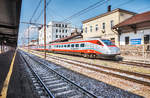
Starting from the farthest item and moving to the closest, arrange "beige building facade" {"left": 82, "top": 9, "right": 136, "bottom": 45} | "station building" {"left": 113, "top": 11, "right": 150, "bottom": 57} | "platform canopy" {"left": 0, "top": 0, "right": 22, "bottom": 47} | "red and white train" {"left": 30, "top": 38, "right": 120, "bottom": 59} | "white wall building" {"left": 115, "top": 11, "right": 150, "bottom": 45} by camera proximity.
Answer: "beige building facade" {"left": 82, "top": 9, "right": 136, "bottom": 45} → "white wall building" {"left": 115, "top": 11, "right": 150, "bottom": 45} → "station building" {"left": 113, "top": 11, "right": 150, "bottom": 57} → "red and white train" {"left": 30, "top": 38, "right": 120, "bottom": 59} → "platform canopy" {"left": 0, "top": 0, "right": 22, "bottom": 47}

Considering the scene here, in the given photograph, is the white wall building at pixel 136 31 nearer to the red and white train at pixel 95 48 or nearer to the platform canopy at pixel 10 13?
the red and white train at pixel 95 48

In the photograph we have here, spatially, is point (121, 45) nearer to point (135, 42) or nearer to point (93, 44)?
point (135, 42)

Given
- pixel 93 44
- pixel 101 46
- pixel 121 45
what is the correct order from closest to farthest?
pixel 101 46
pixel 93 44
pixel 121 45

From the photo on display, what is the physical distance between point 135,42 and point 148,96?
14.7 meters

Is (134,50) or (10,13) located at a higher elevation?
(10,13)

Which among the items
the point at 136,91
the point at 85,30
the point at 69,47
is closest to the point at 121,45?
the point at 69,47

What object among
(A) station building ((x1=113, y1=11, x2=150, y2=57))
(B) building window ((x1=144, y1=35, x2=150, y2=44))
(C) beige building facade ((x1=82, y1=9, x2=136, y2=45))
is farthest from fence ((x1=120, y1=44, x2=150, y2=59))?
(C) beige building facade ((x1=82, y1=9, x2=136, y2=45))

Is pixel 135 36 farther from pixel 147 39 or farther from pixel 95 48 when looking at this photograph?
pixel 95 48

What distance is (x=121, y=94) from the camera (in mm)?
4582

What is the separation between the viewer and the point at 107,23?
73.2 ft

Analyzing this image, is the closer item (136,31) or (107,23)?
(136,31)

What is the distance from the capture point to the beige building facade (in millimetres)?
20578

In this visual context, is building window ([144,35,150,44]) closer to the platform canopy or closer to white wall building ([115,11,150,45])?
white wall building ([115,11,150,45])

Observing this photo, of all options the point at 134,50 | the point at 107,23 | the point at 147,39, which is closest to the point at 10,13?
the point at 134,50
